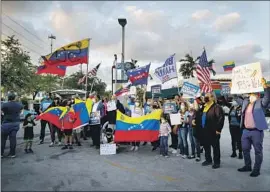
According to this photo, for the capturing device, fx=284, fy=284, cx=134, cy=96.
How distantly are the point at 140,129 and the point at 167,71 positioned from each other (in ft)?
11.7

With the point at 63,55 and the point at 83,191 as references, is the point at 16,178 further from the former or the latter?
the point at 63,55

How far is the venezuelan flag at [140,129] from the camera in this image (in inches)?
372

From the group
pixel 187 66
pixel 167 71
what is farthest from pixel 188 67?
pixel 167 71

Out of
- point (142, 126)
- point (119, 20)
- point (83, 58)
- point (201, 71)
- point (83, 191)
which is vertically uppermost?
point (119, 20)

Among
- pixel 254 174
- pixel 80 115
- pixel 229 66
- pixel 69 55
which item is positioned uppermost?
pixel 229 66

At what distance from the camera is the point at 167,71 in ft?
39.7

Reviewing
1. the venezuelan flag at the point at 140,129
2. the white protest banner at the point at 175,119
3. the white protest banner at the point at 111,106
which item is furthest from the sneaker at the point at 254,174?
the white protest banner at the point at 111,106

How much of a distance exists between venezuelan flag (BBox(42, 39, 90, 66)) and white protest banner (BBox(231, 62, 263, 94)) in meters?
6.69

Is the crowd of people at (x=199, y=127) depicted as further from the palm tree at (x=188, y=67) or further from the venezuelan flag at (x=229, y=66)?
the palm tree at (x=188, y=67)

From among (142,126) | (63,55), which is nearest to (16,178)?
(142,126)

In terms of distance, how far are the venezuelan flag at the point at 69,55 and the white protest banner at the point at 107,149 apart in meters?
4.42

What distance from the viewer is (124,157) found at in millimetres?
8773

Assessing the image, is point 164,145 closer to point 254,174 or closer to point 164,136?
point 164,136

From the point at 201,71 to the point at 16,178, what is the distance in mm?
7462
